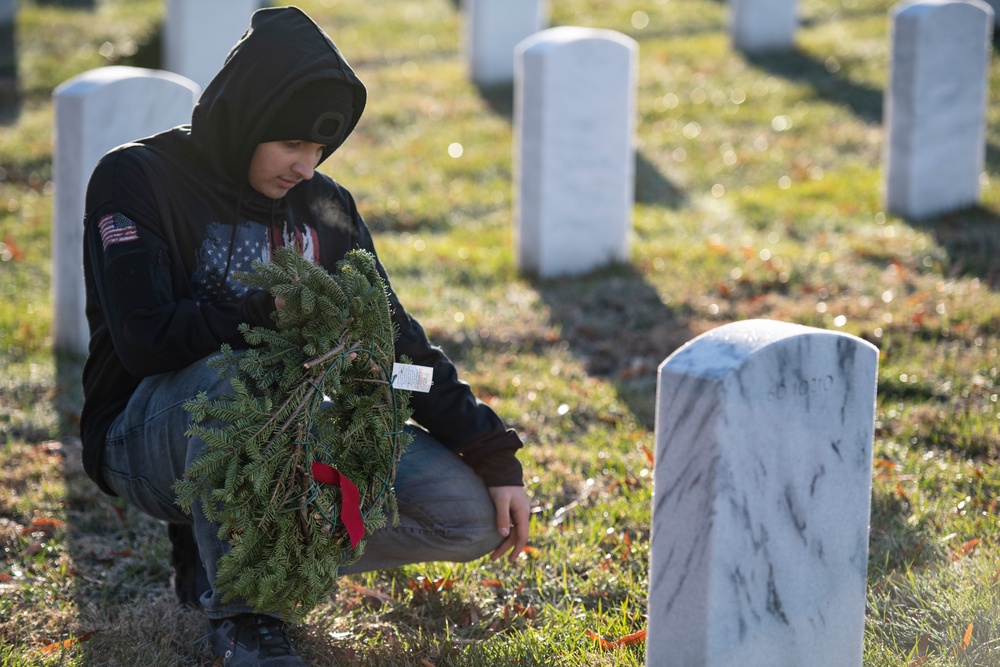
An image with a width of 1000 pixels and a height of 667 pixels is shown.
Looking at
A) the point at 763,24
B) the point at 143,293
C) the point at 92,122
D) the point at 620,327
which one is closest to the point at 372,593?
the point at 143,293

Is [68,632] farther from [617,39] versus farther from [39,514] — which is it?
[617,39]

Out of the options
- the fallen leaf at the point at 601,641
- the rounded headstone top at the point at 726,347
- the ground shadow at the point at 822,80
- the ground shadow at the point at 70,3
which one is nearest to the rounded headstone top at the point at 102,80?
the fallen leaf at the point at 601,641

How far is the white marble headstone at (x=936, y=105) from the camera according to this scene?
655 cm

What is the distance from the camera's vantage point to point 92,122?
4.85m

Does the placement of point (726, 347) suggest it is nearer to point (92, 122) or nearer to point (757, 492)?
point (757, 492)

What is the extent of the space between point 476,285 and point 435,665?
11.6 ft

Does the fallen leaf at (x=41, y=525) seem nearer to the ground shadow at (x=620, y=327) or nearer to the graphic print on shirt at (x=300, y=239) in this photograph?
the graphic print on shirt at (x=300, y=239)

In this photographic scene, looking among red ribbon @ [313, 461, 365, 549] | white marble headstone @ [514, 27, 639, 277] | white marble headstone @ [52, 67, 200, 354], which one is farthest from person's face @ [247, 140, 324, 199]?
white marble headstone @ [514, 27, 639, 277]

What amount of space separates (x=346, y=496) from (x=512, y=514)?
0.57 metres

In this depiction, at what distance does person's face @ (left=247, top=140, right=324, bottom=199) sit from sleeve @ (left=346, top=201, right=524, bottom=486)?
0.95 feet

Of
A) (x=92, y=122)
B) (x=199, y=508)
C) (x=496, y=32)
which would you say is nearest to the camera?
(x=199, y=508)

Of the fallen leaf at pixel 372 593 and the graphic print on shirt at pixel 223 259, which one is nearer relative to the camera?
the graphic print on shirt at pixel 223 259

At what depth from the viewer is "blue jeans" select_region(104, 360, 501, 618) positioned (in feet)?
8.30

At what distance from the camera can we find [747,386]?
6.72ft
